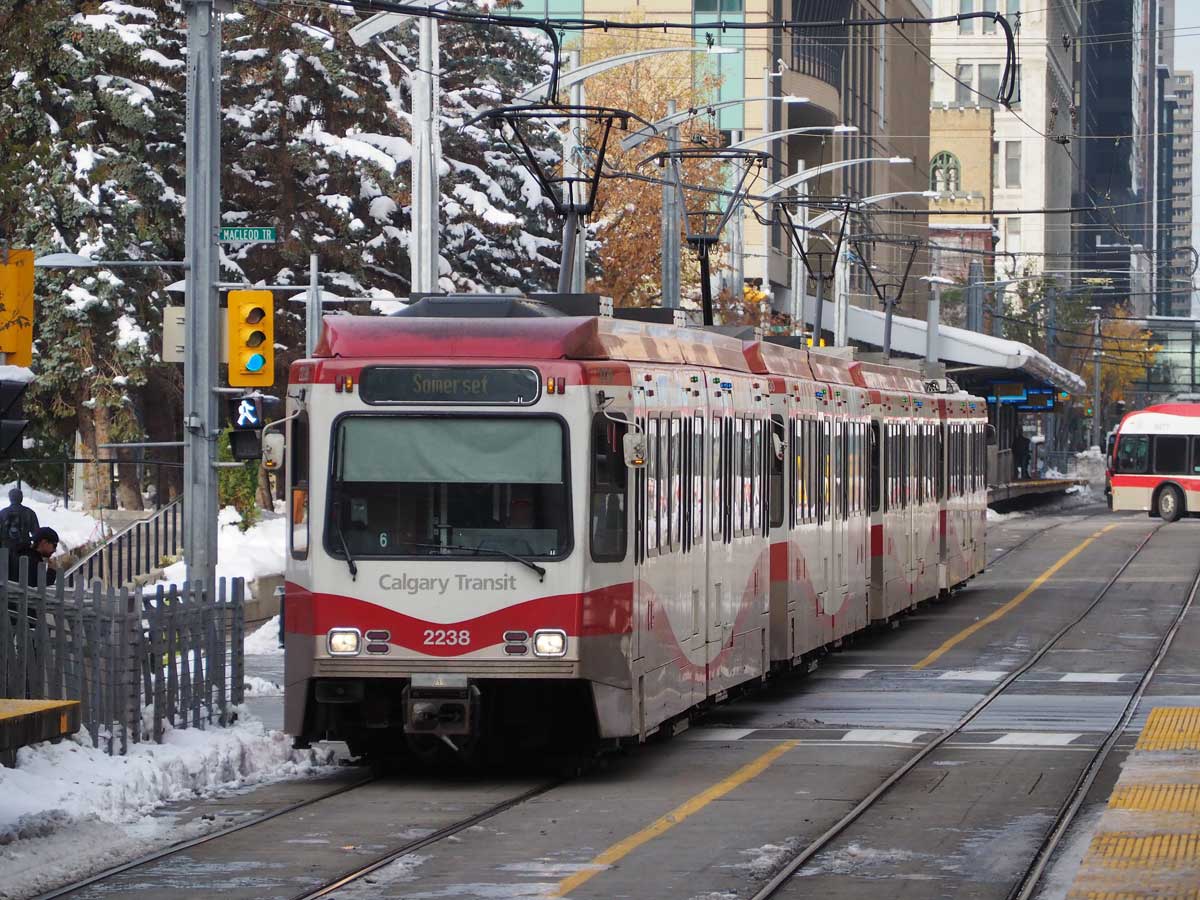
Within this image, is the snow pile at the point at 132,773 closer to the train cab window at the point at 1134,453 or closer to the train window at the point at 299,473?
the train window at the point at 299,473

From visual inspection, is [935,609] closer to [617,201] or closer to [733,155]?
[733,155]

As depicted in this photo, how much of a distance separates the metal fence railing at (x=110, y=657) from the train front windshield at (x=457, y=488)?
1.68 meters

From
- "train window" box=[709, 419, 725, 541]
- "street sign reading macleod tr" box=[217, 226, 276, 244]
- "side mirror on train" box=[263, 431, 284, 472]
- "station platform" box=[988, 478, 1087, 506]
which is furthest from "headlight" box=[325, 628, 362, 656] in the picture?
"station platform" box=[988, 478, 1087, 506]

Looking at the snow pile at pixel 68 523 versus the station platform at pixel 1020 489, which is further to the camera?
the station platform at pixel 1020 489

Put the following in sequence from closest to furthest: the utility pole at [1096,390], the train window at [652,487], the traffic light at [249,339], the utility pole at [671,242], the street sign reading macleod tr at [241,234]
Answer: the train window at [652,487] < the traffic light at [249,339] < the street sign reading macleod tr at [241,234] < the utility pole at [671,242] < the utility pole at [1096,390]

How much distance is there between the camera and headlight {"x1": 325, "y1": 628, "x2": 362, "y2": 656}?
586 inches

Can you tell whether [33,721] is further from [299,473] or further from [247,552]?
[247,552]

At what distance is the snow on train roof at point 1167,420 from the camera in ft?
205

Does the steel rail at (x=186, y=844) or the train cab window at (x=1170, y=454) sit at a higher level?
the train cab window at (x=1170, y=454)

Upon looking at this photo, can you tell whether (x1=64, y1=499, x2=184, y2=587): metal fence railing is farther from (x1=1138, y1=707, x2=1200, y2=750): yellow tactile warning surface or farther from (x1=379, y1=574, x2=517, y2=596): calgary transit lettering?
(x1=379, y1=574, x2=517, y2=596): calgary transit lettering

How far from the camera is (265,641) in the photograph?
2614cm

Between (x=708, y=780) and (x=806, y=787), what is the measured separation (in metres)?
0.69

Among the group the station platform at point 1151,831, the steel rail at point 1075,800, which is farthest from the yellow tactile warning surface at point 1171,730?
the steel rail at point 1075,800

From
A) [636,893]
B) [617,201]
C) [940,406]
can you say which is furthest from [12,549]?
[617,201]
